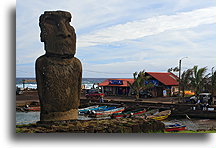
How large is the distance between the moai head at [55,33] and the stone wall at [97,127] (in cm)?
162

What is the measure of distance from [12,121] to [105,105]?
11171 millimetres

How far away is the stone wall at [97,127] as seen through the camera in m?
5.98

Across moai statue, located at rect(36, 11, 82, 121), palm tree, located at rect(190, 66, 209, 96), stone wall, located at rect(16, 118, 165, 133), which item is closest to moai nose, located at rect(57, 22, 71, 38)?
moai statue, located at rect(36, 11, 82, 121)

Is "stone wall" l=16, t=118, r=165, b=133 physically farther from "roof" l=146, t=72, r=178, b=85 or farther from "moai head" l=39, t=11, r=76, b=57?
"roof" l=146, t=72, r=178, b=85

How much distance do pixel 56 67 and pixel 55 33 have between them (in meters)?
0.77

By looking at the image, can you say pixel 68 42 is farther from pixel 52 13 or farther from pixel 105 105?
pixel 105 105

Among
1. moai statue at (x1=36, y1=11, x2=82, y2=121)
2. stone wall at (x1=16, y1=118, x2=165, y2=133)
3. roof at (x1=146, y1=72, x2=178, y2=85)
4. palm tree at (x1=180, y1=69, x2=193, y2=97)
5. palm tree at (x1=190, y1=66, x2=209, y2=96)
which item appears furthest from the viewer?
roof at (x1=146, y1=72, x2=178, y2=85)

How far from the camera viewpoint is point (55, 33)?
6.09 metres

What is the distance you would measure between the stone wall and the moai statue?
24cm

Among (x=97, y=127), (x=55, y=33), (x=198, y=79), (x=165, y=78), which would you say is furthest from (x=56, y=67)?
(x=165, y=78)

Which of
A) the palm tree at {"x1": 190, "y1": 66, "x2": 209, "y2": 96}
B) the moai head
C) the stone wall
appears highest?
the moai head

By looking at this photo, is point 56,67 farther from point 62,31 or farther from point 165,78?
point 165,78

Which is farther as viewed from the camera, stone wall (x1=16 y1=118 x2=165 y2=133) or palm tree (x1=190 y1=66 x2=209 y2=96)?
palm tree (x1=190 y1=66 x2=209 y2=96)

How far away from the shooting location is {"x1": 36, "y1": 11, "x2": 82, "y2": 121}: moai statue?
609 cm
